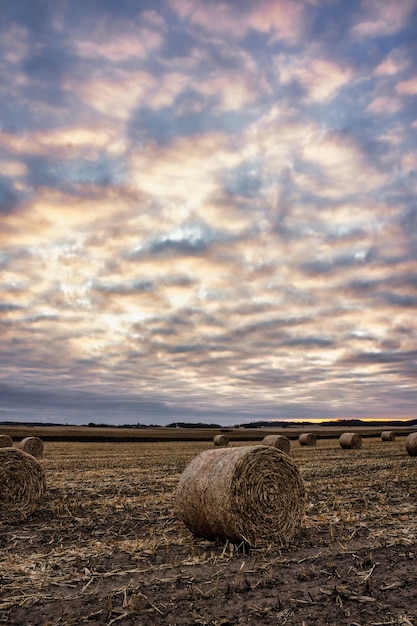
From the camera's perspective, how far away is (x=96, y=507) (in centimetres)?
1190

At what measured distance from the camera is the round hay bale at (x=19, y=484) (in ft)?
37.2

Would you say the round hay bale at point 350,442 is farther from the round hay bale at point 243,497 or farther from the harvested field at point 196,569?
the round hay bale at point 243,497

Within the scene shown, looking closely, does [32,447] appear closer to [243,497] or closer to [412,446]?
[412,446]

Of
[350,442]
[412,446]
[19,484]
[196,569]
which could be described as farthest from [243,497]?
[350,442]

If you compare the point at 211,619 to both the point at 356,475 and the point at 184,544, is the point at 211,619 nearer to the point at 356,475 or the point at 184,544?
the point at 184,544

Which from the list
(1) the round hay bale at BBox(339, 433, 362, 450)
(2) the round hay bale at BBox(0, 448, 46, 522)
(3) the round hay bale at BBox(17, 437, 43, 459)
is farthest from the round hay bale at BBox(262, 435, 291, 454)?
(2) the round hay bale at BBox(0, 448, 46, 522)

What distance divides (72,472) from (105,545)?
11.6 meters

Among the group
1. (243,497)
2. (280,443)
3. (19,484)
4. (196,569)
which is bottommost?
(196,569)

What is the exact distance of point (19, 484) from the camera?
1183cm

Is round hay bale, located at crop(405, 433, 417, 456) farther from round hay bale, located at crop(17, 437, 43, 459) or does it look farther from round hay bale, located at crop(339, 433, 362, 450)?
round hay bale, located at crop(17, 437, 43, 459)

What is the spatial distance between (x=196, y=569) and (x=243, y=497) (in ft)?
5.93

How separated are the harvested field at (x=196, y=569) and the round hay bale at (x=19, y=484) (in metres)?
0.39

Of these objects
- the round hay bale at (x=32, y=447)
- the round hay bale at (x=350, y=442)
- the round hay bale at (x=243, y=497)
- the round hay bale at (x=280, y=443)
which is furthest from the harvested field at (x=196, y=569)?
the round hay bale at (x=350, y=442)

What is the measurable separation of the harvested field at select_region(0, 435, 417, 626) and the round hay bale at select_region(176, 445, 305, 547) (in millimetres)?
276
